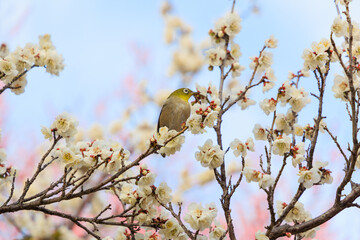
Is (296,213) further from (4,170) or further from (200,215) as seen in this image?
(4,170)

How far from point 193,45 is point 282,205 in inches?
307

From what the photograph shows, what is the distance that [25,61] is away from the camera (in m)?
3.16

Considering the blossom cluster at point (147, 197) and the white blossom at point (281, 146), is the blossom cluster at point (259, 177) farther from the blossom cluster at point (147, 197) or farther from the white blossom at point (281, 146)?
the blossom cluster at point (147, 197)

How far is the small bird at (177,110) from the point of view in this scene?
321 centimetres

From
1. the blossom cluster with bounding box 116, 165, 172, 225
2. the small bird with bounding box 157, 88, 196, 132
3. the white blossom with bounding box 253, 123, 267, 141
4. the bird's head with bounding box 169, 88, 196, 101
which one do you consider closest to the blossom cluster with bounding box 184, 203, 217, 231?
the blossom cluster with bounding box 116, 165, 172, 225

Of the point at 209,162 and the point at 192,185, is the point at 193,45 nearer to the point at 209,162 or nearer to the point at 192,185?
the point at 192,185

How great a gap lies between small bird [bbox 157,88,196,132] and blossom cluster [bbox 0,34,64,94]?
1.02 m

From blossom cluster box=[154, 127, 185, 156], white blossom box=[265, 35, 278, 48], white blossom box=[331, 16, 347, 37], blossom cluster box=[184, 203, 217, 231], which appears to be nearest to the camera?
blossom cluster box=[154, 127, 185, 156]

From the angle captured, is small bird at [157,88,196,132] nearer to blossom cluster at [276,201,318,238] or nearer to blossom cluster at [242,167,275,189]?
blossom cluster at [242,167,275,189]

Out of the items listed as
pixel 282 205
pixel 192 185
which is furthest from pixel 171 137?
pixel 192 185

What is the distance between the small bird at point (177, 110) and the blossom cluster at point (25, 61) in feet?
3.35

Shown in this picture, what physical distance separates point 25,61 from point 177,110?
126 centimetres

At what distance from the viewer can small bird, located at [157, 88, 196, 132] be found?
321 cm

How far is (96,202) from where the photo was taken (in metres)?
6.59
